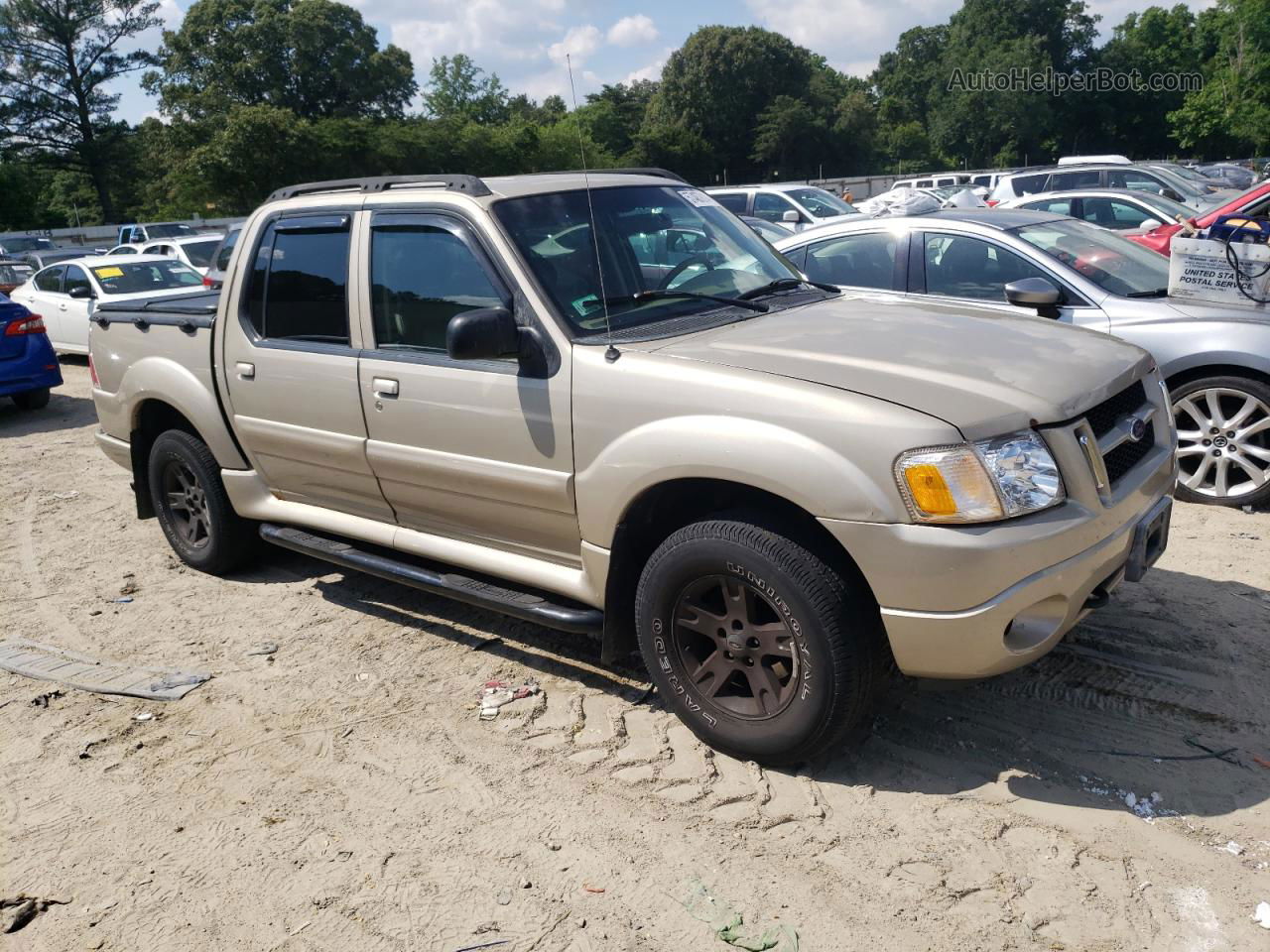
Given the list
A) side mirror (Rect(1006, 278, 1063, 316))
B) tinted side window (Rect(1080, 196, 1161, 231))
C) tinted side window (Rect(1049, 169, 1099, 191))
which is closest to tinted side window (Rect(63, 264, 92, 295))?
side mirror (Rect(1006, 278, 1063, 316))

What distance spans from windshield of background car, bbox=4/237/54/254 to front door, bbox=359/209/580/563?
36.8 metres

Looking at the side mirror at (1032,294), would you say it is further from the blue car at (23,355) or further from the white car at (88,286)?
the white car at (88,286)

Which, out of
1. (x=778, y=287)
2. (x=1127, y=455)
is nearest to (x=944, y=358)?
(x=1127, y=455)

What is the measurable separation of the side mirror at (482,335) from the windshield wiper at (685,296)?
1.70 ft

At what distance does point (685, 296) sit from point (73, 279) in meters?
13.3

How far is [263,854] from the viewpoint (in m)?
3.44

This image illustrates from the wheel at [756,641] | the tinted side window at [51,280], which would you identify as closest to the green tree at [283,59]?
the tinted side window at [51,280]

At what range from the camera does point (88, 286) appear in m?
13.9

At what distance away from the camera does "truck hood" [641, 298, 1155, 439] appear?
3.25 meters

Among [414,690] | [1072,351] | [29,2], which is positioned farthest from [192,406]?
[29,2]

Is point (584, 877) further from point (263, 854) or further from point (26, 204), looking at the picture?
point (26, 204)

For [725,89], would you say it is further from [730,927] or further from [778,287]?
[730,927]

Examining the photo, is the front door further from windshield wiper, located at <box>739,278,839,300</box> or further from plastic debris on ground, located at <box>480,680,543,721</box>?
windshield wiper, located at <box>739,278,839,300</box>

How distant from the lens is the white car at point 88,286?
45.7 feet
